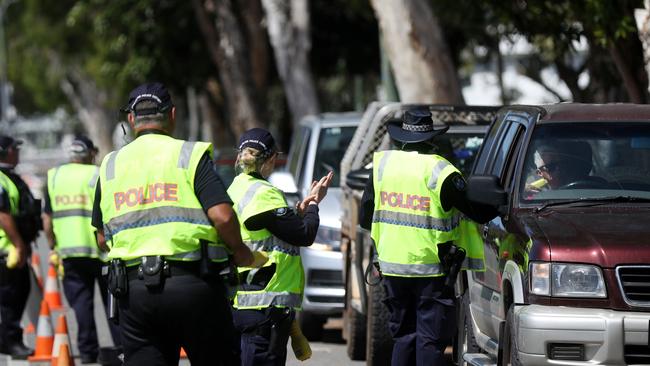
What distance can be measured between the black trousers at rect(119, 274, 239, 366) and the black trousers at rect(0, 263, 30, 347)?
584 centimetres

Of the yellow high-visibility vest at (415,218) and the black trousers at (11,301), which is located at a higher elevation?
the yellow high-visibility vest at (415,218)

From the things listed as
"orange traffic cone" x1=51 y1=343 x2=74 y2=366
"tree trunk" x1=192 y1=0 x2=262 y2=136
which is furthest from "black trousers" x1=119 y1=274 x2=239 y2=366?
"tree trunk" x1=192 y1=0 x2=262 y2=136

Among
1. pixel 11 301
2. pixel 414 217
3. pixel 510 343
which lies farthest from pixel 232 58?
pixel 510 343

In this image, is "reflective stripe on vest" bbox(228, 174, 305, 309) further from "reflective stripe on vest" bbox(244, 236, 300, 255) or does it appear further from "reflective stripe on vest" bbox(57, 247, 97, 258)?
"reflective stripe on vest" bbox(57, 247, 97, 258)

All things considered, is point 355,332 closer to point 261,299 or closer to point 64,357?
point 64,357

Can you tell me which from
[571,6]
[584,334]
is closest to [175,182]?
[584,334]

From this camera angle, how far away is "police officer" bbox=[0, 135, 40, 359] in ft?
38.7

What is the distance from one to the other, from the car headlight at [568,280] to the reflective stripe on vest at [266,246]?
1.34 meters

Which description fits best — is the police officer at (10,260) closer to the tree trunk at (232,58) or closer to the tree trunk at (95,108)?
the tree trunk at (232,58)

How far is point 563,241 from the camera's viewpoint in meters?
7.05

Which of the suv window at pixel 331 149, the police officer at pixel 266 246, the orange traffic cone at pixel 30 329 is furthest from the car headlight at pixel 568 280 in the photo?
the orange traffic cone at pixel 30 329

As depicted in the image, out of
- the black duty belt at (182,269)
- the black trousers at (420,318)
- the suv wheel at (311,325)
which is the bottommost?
the suv wheel at (311,325)

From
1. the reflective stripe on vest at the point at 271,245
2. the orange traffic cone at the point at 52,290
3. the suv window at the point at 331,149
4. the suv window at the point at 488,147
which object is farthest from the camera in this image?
the suv window at the point at 331,149

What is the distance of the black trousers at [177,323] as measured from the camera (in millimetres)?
6070
